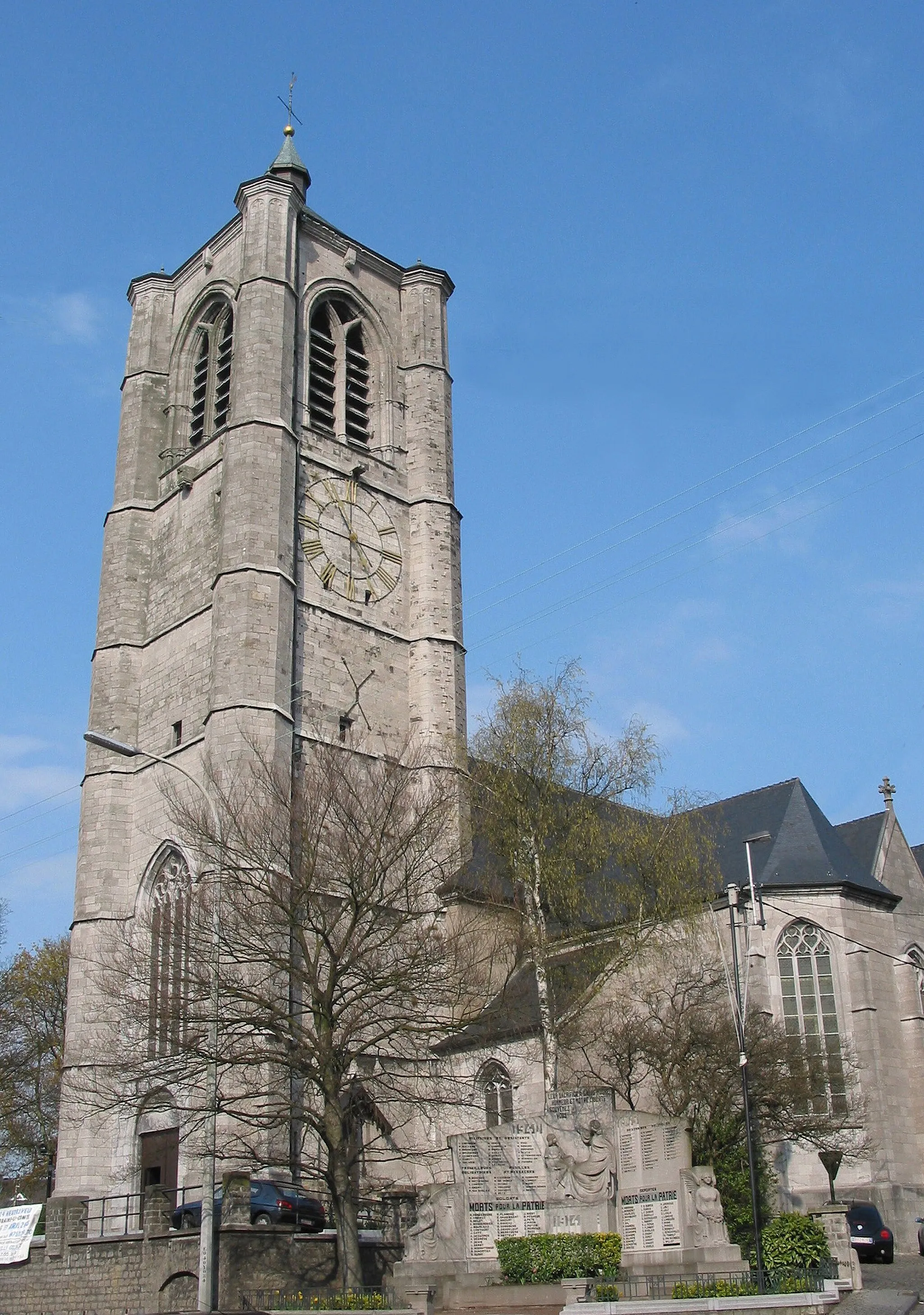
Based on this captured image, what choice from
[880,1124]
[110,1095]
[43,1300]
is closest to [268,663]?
[110,1095]

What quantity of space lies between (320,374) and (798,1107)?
21943 mm

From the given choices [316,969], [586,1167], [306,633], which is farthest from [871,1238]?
[306,633]

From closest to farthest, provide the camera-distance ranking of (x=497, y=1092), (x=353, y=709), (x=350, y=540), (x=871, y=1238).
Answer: (x=871, y=1238)
(x=497, y=1092)
(x=353, y=709)
(x=350, y=540)

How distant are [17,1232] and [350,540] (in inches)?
675

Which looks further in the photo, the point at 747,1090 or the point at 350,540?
the point at 350,540

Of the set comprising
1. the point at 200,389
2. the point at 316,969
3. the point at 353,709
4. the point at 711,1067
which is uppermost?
the point at 200,389

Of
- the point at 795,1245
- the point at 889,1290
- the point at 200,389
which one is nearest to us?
the point at 889,1290

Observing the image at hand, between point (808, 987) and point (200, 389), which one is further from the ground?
point (200, 389)

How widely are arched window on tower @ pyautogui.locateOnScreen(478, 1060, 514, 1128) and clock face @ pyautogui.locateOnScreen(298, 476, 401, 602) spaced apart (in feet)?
38.0

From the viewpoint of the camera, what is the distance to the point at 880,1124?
2678 centimetres

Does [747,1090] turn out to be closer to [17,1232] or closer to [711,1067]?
[711,1067]

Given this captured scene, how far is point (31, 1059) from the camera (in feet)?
136

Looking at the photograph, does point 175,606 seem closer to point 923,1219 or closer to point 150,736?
point 150,736

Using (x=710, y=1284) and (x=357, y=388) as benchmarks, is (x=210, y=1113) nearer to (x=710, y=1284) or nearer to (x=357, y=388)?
(x=710, y=1284)
